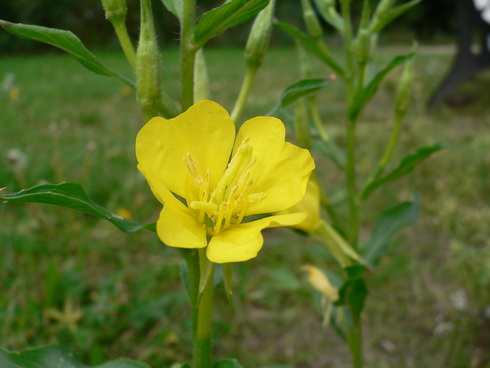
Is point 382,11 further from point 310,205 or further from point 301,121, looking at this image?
point 310,205

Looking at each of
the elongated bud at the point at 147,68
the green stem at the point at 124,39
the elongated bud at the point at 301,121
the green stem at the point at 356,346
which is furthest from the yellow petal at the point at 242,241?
the green stem at the point at 356,346

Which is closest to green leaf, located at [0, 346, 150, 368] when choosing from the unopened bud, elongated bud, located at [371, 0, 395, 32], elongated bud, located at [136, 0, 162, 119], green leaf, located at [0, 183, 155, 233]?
green leaf, located at [0, 183, 155, 233]

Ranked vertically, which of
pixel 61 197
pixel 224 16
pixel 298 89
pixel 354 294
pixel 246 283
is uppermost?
pixel 224 16

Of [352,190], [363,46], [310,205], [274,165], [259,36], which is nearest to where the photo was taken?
[274,165]

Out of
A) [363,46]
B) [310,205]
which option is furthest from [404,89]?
[310,205]

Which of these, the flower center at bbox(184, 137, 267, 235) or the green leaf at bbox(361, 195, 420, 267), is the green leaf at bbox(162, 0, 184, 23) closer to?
the flower center at bbox(184, 137, 267, 235)

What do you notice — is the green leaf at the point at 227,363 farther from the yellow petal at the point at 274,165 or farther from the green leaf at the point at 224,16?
the green leaf at the point at 224,16
